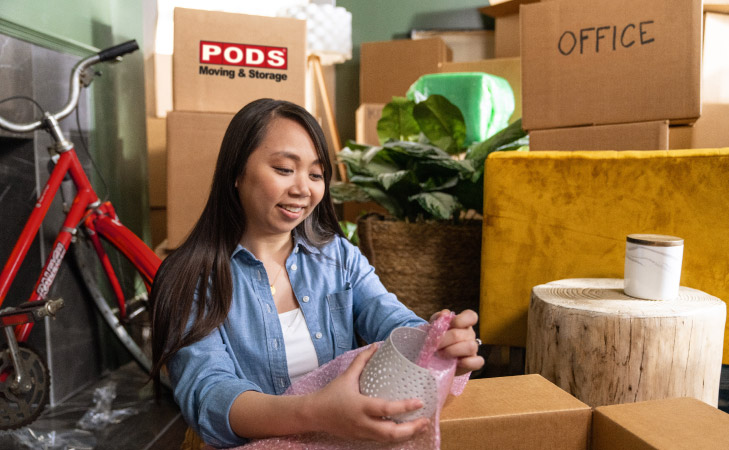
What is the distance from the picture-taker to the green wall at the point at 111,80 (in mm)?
1731

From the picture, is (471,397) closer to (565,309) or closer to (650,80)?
(565,309)

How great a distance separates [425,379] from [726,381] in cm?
114

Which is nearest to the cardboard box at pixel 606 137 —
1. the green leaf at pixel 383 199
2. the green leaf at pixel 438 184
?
the green leaf at pixel 438 184

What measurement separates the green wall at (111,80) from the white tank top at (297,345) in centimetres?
134

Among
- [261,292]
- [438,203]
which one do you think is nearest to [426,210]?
[438,203]

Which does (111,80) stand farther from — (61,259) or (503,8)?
(503,8)

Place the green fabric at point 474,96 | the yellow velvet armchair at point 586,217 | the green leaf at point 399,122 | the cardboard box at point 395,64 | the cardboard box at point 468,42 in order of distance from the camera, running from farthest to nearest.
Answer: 1. the cardboard box at point 468,42
2. the cardboard box at point 395,64
3. the green fabric at point 474,96
4. the green leaf at point 399,122
5. the yellow velvet armchair at point 586,217

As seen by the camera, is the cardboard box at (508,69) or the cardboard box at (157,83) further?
the cardboard box at (508,69)

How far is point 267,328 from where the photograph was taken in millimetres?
818

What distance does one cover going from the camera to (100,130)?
2051 millimetres

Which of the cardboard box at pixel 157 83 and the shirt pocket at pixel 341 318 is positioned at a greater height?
the cardboard box at pixel 157 83

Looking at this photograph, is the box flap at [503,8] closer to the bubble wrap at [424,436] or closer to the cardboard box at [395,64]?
the cardboard box at [395,64]

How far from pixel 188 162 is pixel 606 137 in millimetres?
1324

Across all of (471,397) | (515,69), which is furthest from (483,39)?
(471,397)
